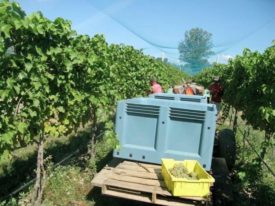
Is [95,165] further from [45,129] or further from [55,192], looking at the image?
[45,129]

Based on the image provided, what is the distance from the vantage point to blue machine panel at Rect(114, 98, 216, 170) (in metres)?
5.24

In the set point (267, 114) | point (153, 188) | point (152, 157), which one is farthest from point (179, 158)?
point (267, 114)

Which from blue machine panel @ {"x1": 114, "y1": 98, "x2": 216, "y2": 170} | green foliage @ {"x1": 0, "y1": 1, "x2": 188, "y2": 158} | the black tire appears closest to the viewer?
green foliage @ {"x1": 0, "y1": 1, "x2": 188, "y2": 158}

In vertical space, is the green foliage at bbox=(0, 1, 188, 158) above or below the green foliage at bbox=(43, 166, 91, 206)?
above

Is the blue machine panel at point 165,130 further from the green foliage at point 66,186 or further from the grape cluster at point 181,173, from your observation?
the green foliage at point 66,186

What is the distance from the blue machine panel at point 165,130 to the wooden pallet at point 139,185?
21 cm

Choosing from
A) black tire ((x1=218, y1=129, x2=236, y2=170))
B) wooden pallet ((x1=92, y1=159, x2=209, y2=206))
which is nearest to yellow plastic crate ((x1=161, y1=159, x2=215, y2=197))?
wooden pallet ((x1=92, y1=159, x2=209, y2=206))

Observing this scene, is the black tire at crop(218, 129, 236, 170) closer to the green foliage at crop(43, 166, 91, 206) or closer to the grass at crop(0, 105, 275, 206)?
the grass at crop(0, 105, 275, 206)

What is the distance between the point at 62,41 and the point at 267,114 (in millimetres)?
3077

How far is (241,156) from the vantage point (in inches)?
360

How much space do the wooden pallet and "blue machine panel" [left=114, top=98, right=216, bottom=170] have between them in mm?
205

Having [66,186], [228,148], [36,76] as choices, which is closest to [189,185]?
[36,76]

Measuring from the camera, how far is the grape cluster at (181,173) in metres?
4.90

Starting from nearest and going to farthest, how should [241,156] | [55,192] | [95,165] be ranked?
[55,192] → [95,165] → [241,156]
